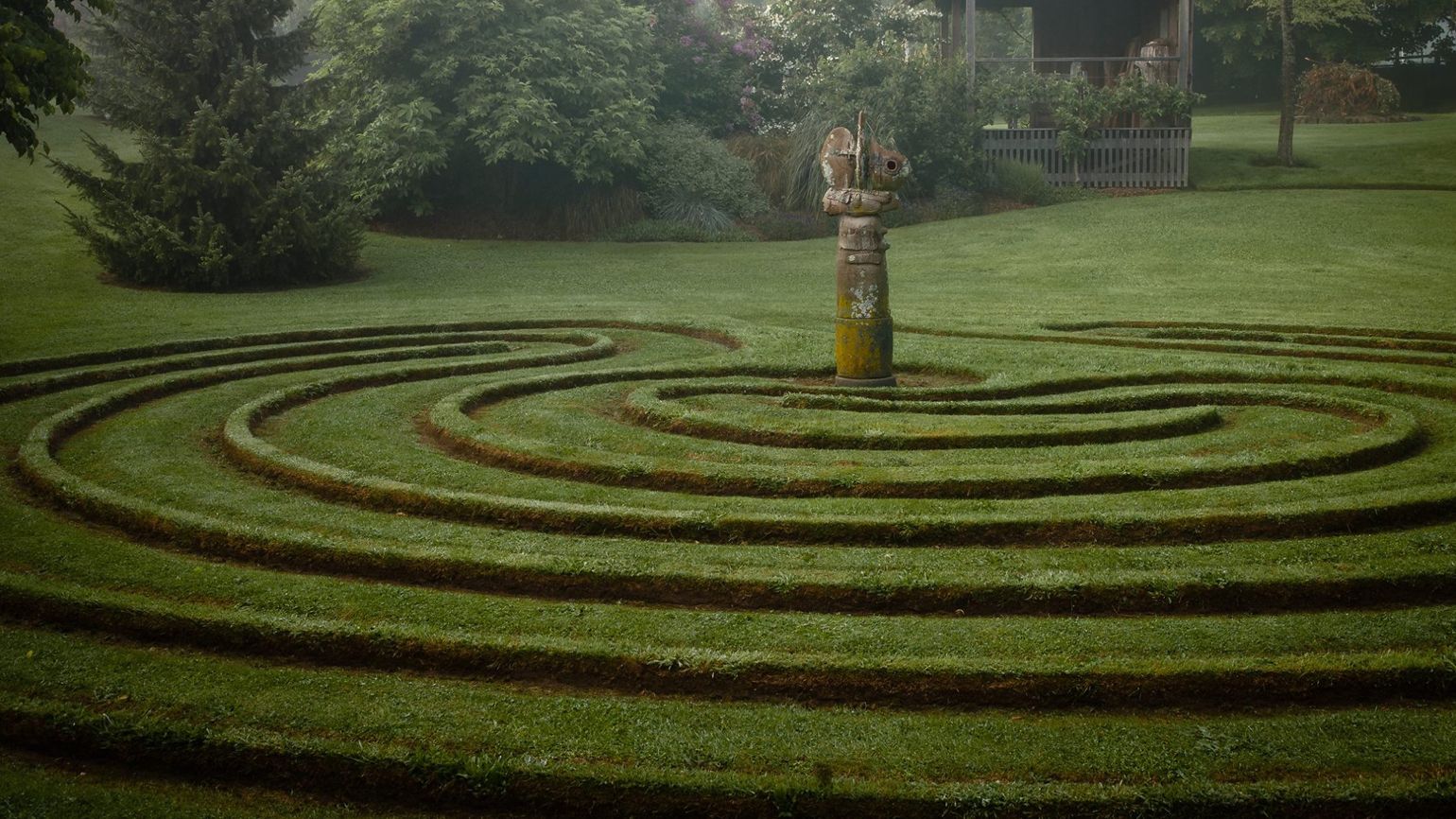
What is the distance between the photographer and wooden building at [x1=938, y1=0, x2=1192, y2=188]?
35031 mm

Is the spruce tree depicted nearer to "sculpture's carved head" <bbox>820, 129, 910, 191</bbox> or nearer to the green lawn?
"sculpture's carved head" <bbox>820, 129, 910, 191</bbox>

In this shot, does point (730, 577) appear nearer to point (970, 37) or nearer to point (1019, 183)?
point (1019, 183)

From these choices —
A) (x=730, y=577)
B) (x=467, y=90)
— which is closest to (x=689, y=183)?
(x=467, y=90)

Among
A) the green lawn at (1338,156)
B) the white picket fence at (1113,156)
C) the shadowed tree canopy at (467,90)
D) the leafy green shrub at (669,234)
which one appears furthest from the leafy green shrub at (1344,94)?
the shadowed tree canopy at (467,90)

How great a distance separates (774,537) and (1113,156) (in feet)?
94.7

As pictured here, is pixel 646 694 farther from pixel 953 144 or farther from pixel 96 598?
pixel 953 144

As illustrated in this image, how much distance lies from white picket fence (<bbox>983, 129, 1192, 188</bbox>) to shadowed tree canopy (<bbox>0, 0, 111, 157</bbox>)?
24567 millimetres

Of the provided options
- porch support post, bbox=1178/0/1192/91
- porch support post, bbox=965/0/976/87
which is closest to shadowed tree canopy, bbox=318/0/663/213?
porch support post, bbox=965/0/976/87

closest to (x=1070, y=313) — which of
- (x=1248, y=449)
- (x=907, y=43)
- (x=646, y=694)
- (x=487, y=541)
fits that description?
(x=1248, y=449)

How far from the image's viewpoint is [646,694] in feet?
22.8

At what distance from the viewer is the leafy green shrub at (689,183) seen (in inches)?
1323

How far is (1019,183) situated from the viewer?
34.7 m

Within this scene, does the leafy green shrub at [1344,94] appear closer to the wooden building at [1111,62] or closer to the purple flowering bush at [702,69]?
the wooden building at [1111,62]

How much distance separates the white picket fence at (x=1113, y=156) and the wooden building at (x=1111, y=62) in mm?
25
